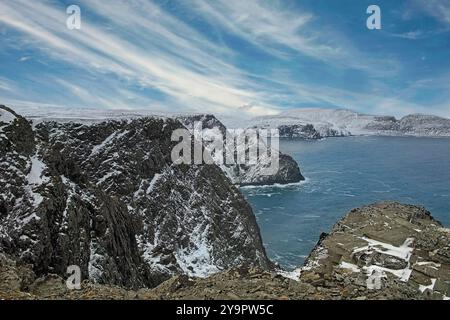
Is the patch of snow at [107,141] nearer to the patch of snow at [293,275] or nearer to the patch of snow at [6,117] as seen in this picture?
the patch of snow at [6,117]

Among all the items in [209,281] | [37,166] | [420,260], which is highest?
[37,166]

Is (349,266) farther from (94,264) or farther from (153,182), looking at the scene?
(153,182)

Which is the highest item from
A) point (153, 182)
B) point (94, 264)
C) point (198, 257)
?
point (153, 182)

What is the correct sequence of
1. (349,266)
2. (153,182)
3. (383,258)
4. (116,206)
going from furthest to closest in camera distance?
(153,182) < (116,206) < (383,258) < (349,266)

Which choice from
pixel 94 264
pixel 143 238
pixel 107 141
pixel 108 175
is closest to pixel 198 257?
pixel 143 238

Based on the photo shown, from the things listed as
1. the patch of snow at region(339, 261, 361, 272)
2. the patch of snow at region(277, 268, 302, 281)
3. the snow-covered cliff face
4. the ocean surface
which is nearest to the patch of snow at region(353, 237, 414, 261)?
the patch of snow at region(339, 261, 361, 272)
